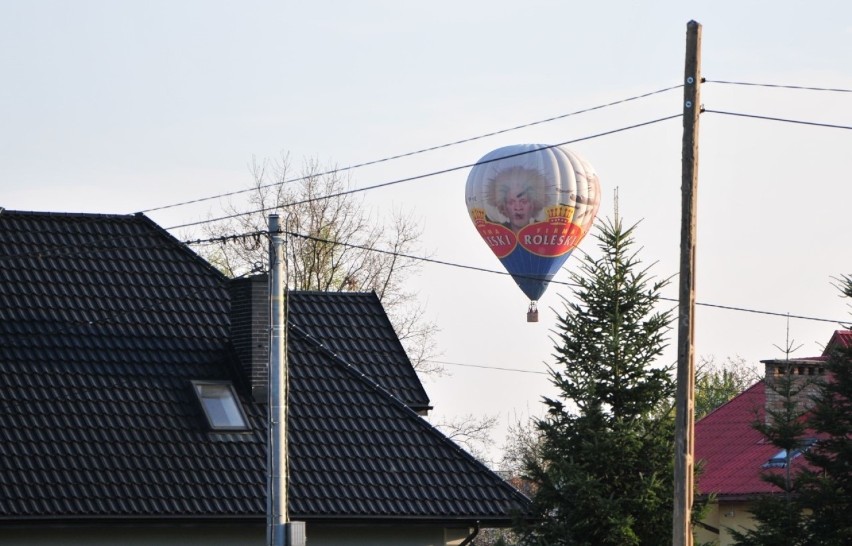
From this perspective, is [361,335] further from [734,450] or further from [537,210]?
[537,210]

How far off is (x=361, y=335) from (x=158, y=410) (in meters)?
4.55

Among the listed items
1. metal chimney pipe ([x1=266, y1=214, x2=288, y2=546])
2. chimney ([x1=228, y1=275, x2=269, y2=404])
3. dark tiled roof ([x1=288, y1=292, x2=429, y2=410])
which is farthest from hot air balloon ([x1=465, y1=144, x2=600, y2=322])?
metal chimney pipe ([x1=266, y1=214, x2=288, y2=546])

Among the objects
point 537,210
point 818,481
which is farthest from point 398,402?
point 537,210

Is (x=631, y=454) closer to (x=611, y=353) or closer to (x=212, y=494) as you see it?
(x=611, y=353)

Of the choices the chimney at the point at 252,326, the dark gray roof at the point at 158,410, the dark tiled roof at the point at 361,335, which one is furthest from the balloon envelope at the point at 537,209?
the chimney at the point at 252,326

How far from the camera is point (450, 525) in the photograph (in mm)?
22812

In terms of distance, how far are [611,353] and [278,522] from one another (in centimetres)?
673

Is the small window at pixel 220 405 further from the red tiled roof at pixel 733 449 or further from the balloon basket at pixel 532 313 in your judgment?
the balloon basket at pixel 532 313

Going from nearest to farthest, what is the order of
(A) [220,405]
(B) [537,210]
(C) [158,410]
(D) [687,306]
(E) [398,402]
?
(D) [687,306]
(C) [158,410]
(A) [220,405]
(E) [398,402]
(B) [537,210]

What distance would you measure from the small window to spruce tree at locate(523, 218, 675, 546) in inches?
160

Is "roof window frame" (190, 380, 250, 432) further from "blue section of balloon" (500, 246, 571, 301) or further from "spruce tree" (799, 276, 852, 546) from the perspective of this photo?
"blue section of balloon" (500, 246, 571, 301)

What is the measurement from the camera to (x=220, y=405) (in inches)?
901

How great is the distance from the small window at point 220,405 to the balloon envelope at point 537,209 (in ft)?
61.0

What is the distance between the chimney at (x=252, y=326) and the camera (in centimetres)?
2323
